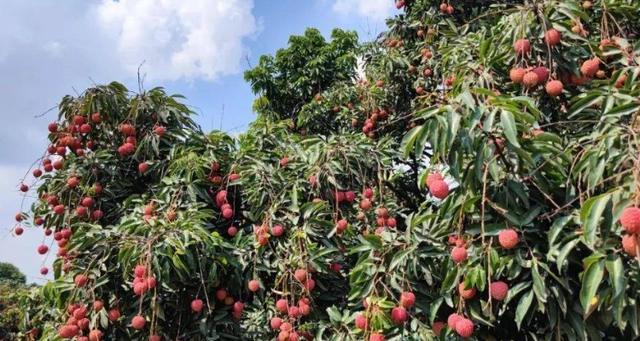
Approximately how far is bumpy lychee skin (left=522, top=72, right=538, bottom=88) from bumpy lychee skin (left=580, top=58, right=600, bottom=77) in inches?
8.2

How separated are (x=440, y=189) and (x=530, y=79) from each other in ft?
1.65

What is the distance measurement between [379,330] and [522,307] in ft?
1.71

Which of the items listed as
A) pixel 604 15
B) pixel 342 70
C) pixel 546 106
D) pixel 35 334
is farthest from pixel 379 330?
pixel 342 70

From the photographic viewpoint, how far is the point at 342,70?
19.1 feet

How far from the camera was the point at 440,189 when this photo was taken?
162cm

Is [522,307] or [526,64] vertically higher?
[526,64]

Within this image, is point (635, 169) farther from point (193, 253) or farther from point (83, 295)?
point (83, 295)

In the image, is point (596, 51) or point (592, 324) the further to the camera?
point (596, 51)

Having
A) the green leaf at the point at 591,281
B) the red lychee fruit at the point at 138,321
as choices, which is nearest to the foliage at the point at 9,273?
the red lychee fruit at the point at 138,321

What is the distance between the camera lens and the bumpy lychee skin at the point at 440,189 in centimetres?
162

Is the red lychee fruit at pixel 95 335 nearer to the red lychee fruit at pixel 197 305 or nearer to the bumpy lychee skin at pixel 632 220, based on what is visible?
the red lychee fruit at pixel 197 305

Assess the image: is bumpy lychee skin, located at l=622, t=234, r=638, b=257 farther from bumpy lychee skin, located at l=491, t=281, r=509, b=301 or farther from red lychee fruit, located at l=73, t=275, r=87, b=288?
red lychee fruit, located at l=73, t=275, r=87, b=288

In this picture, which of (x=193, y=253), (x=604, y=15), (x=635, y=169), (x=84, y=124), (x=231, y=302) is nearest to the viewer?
(x=635, y=169)

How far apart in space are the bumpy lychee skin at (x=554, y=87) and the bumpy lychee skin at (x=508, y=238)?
21.8 inches
